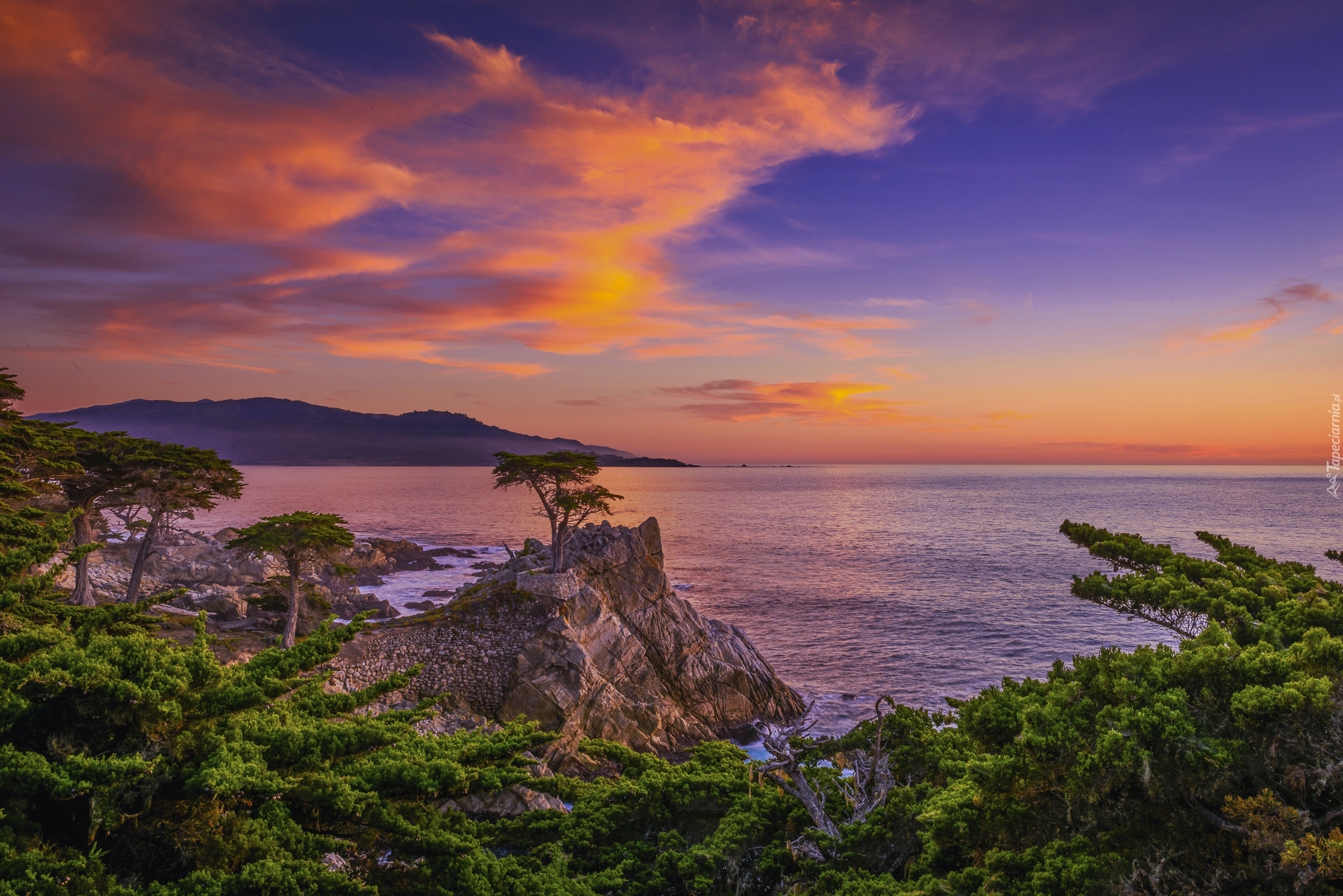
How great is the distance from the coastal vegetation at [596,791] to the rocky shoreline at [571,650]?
11969mm

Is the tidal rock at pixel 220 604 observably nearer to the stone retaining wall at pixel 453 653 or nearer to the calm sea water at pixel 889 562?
the stone retaining wall at pixel 453 653

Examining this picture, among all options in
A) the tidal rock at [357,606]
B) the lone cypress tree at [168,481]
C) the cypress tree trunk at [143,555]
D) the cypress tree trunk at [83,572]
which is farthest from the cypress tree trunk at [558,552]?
the cypress tree trunk at [83,572]

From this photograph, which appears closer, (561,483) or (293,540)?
(293,540)

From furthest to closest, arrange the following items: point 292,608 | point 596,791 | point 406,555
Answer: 1. point 406,555
2. point 292,608
3. point 596,791

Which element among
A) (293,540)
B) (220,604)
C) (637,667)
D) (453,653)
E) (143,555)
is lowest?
(637,667)

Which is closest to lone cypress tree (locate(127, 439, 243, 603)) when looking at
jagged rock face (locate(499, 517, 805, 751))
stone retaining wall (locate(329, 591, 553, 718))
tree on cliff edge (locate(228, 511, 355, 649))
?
tree on cliff edge (locate(228, 511, 355, 649))

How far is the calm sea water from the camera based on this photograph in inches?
1361

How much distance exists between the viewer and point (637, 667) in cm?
2642

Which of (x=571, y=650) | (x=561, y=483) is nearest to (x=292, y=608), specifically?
(x=571, y=650)

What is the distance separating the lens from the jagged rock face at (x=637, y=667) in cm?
2330

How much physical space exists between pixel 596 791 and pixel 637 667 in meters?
14.9

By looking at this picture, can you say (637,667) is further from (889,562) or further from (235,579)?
(889,562)

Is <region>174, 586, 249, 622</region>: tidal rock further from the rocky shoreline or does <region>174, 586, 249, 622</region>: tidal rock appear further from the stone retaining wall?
the stone retaining wall

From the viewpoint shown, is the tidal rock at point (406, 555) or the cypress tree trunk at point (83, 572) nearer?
the cypress tree trunk at point (83, 572)
